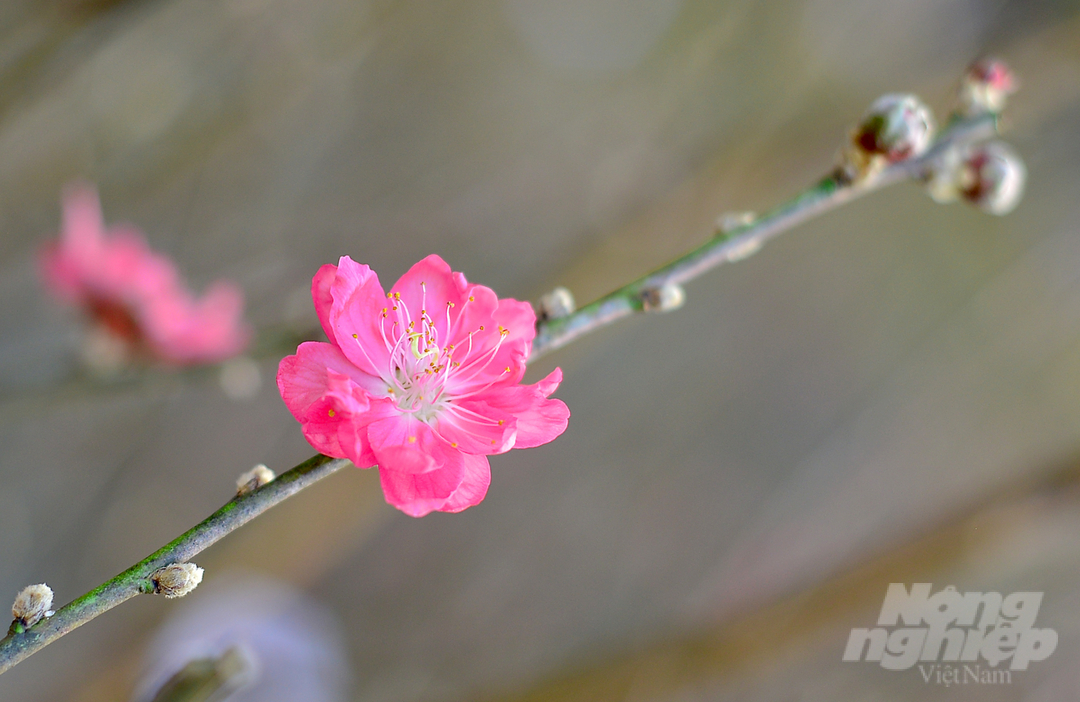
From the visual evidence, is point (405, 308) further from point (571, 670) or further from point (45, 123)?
point (571, 670)

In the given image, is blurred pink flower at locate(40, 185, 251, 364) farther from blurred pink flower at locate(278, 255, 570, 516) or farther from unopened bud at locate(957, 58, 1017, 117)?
unopened bud at locate(957, 58, 1017, 117)

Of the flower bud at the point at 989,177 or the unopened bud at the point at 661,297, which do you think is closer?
the unopened bud at the point at 661,297

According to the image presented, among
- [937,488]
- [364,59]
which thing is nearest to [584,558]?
[937,488]

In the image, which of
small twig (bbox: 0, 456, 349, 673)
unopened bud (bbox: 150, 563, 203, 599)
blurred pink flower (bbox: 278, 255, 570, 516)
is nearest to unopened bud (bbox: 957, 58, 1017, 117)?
blurred pink flower (bbox: 278, 255, 570, 516)

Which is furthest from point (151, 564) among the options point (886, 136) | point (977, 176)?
point (977, 176)

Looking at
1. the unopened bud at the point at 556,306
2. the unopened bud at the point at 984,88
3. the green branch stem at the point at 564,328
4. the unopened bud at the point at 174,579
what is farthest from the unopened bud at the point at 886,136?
the unopened bud at the point at 174,579

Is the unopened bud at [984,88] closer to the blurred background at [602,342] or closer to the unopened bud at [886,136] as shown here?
the unopened bud at [886,136]
